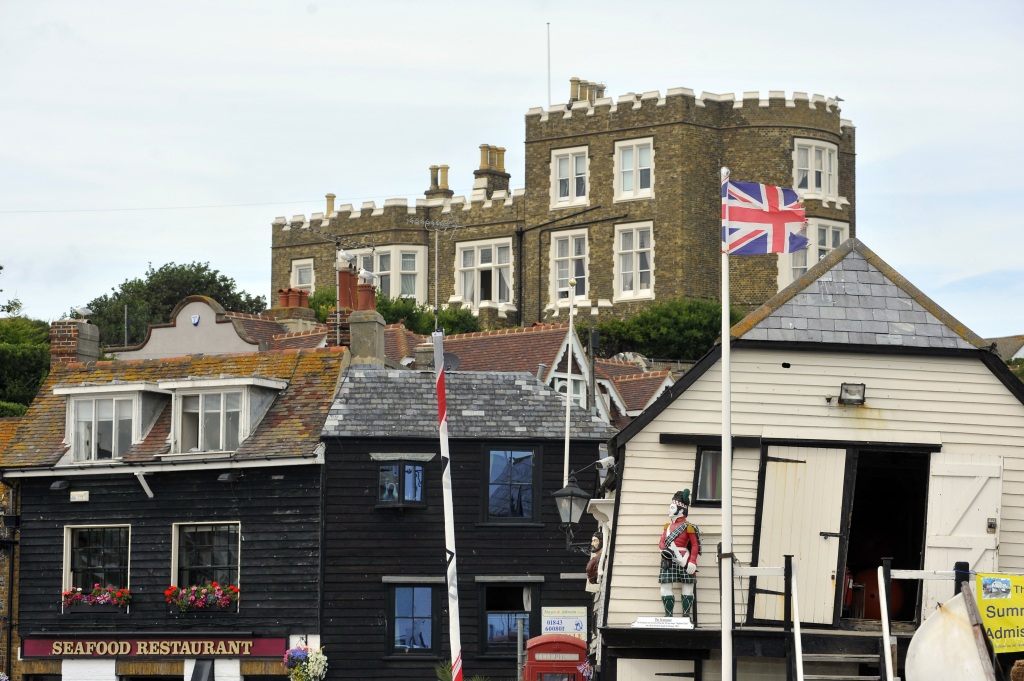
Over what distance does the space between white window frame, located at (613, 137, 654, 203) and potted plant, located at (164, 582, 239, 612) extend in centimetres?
3969

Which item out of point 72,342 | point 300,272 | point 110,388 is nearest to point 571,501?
point 110,388

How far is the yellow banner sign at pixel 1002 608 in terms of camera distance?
23438 millimetres

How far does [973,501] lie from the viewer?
26.2 m

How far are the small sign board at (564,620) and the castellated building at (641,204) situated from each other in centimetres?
3494

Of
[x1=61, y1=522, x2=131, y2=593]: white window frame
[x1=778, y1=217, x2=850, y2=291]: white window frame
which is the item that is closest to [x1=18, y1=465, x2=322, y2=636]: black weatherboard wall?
[x1=61, y1=522, x2=131, y2=593]: white window frame

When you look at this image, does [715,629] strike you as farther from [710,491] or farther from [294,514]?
[294,514]

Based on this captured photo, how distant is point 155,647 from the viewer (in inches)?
1518

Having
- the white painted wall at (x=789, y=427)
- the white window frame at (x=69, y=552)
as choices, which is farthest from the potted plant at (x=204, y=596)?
the white painted wall at (x=789, y=427)

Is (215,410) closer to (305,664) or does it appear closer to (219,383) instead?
(219,383)

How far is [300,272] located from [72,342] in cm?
4270

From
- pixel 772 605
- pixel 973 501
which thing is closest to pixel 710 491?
pixel 772 605

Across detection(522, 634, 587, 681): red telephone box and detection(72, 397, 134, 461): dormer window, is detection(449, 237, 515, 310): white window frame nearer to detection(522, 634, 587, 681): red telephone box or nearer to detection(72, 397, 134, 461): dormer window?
detection(72, 397, 134, 461): dormer window

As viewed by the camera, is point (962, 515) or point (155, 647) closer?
point (962, 515)

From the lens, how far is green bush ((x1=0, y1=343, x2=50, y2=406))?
60.0 meters
